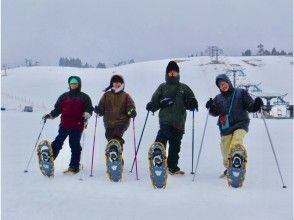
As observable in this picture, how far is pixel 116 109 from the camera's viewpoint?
273 inches

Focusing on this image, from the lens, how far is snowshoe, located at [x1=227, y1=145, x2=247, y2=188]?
5.69 metres

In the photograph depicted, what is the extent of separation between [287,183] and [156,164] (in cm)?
193

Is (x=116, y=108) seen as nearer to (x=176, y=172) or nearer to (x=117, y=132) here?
(x=117, y=132)

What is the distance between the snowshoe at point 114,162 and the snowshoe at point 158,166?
589 mm

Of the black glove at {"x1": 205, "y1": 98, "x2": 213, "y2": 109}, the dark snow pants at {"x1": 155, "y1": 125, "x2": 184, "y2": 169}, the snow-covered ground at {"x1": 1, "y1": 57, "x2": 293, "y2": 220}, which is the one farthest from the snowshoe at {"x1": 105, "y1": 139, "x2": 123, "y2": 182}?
the black glove at {"x1": 205, "y1": 98, "x2": 213, "y2": 109}

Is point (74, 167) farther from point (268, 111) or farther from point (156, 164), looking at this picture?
point (268, 111)

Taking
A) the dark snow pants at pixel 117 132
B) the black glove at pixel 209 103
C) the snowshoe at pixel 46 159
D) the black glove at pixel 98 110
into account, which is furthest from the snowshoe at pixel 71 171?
the black glove at pixel 209 103

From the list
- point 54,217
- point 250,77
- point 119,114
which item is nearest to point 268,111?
point 119,114

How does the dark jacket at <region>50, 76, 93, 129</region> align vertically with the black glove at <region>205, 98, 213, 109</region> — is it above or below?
below

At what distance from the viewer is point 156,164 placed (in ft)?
19.2

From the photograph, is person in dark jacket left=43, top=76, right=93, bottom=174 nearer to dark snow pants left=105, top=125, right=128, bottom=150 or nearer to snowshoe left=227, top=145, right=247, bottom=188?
dark snow pants left=105, top=125, right=128, bottom=150

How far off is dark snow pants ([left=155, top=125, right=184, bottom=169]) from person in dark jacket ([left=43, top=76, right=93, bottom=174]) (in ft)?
4.00

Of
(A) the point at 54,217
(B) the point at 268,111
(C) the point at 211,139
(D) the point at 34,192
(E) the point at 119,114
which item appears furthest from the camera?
(B) the point at 268,111

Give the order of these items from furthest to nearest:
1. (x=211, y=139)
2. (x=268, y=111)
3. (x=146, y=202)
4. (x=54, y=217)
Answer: (x=268, y=111), (x=211, y=139), (x=146, y=202), (x=54, y=217)
